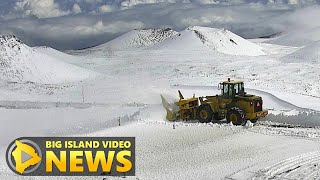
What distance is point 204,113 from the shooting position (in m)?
20.9

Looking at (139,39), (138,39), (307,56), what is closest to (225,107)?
(307,56)

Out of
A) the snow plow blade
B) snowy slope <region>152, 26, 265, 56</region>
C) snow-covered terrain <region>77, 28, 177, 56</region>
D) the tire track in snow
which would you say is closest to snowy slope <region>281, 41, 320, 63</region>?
snowy slope <region>152, 26, 265, 56</region>

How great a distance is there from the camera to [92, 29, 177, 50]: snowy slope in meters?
104

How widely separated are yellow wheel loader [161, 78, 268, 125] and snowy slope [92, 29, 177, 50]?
267 feet

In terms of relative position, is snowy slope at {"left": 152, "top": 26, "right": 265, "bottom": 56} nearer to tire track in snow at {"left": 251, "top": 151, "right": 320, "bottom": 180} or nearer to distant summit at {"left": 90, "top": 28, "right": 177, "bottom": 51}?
distant summit at {"left": 90, "top": 28, "right": 177, "bottom": 51}

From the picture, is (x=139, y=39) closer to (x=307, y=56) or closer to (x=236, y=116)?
(x=307, y=56)

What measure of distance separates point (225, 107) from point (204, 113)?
112 centimetres

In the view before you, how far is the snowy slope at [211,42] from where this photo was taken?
83625 mm

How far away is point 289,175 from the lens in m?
12.6

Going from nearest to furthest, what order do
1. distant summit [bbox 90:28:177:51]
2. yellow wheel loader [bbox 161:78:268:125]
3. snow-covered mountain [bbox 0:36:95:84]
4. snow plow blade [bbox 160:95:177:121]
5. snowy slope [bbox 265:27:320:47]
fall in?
yellow wheel loader [bbox 161:78:268:125]
snow plow blade [bbox 160:95:177:121]
snow-covered mountain [bbox 0:36:95:84]
distant summit [bbox 90:28:177:51]
snowy slope [bbox 265:27:320:47]

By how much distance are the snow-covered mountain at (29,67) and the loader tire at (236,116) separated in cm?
3283

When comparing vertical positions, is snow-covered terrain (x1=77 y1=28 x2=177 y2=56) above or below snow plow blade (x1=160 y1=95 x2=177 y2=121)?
above

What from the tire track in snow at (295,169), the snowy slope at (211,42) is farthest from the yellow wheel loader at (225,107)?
the snowy slope at (211,42)

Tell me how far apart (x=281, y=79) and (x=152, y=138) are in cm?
2955
